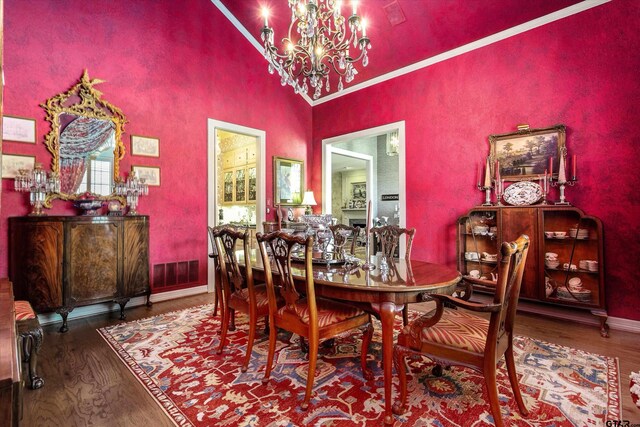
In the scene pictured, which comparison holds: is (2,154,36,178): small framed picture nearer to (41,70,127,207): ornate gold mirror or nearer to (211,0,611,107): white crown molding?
(41,70,127,207): ornate gold mirror

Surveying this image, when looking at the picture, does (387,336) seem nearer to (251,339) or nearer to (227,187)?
(251,339)

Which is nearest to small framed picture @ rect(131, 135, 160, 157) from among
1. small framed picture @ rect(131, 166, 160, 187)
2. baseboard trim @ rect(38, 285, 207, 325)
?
small framed picture @ rect(131, 166, 160, 187)

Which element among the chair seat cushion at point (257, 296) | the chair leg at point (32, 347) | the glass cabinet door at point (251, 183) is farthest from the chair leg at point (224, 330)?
the glass cabinet door at point (251, 183)

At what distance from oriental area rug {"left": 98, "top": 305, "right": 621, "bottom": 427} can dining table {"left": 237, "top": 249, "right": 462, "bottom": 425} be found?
294 mm

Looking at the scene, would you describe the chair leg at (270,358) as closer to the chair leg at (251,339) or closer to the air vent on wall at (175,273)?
the chair leg at (251,339)

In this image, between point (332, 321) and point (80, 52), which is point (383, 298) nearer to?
point (332, 321)

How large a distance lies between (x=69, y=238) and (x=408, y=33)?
4.61 m

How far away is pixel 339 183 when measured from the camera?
1063 cm

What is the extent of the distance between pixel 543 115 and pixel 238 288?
3.69 metres

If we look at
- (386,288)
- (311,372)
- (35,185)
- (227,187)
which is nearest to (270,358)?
(311,372)

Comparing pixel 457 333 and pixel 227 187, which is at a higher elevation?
pixel 227 187

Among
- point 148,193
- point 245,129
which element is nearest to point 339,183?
point 245,129

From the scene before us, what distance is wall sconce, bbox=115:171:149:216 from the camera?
359cm

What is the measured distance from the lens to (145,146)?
3.86 meters
